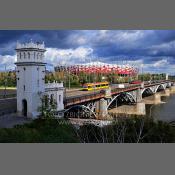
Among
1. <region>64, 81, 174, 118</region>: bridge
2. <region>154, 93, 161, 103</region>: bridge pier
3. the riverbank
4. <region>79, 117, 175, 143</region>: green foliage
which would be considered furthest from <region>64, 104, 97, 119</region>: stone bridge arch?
<region>154, 93, 161, 103</region>: bridge pier

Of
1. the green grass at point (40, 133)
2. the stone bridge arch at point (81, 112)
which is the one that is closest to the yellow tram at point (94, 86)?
the stone bridge arch at point (81, 112)

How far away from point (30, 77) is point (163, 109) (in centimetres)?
984

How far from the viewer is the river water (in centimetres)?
1465

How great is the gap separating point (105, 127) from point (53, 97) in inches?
69.8

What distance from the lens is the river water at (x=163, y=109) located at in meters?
14.7

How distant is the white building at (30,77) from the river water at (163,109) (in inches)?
263

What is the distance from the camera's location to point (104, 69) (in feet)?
33.5

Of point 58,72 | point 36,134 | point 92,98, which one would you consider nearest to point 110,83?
point 92,98

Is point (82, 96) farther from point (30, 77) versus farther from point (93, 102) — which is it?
point (30, 77)

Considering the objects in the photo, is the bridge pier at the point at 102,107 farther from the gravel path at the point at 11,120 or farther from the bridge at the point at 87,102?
the gravel path at the point at 11,120

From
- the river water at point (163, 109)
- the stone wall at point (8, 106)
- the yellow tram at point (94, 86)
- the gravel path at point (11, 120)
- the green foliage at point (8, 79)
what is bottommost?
the river water at point (163, 109)

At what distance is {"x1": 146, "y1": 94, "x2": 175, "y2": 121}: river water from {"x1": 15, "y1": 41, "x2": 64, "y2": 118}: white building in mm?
6673

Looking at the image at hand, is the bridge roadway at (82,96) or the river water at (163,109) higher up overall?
the bridge roadway at (82,96)

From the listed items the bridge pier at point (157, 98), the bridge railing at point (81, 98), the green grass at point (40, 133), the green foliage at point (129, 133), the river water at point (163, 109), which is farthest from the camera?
the bridge pier at point (157, 98)
